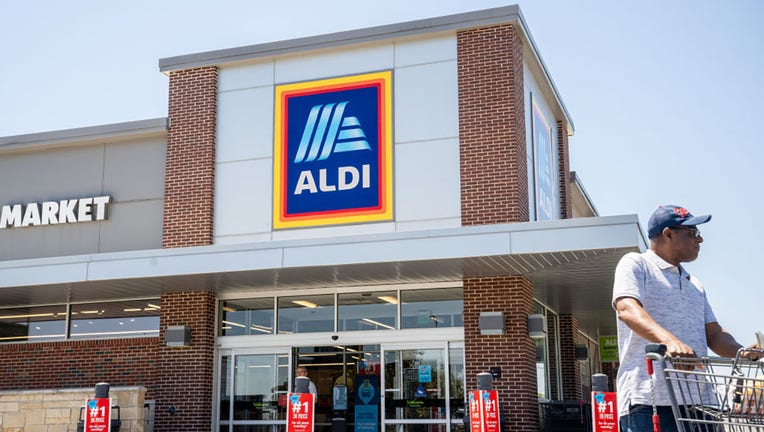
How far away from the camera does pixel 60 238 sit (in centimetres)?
1988

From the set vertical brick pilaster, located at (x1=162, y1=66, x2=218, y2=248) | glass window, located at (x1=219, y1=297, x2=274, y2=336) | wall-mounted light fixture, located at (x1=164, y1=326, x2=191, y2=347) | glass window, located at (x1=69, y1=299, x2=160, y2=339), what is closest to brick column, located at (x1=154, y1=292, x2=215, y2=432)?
wall-mounted light fixture, located at (x1=164, y1=326, x2=191, y2=347)

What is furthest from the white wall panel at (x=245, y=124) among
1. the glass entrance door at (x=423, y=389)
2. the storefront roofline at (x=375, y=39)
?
the glass entrance door at (x=423, y=389)

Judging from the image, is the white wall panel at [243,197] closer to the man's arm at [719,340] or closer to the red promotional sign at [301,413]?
the red promotional sign at [301,413]

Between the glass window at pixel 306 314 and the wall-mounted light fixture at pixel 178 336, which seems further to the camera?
the glass window at pixel 306 314

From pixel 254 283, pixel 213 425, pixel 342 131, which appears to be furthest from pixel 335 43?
pixel 213 425

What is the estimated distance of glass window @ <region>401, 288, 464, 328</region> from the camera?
689 inches

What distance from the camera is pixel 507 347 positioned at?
1658 centimetres

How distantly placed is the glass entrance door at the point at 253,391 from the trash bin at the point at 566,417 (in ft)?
16.3

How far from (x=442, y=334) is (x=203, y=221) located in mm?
5217

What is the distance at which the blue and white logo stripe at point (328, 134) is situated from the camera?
18047mm

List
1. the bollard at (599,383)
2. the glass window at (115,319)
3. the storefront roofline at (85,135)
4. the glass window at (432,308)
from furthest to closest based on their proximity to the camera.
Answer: the glass window at (115,319) → the storefront roofline at (85,135) → the glass window at (432,308) → the bollard at (599,383)

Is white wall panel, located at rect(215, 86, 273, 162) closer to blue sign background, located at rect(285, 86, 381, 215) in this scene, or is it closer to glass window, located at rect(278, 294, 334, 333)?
blue sign background, located at rect(285, 86, 381, 215)

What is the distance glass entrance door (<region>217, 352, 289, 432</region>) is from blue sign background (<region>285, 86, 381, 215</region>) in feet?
9.86

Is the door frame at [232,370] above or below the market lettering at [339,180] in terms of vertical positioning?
below
